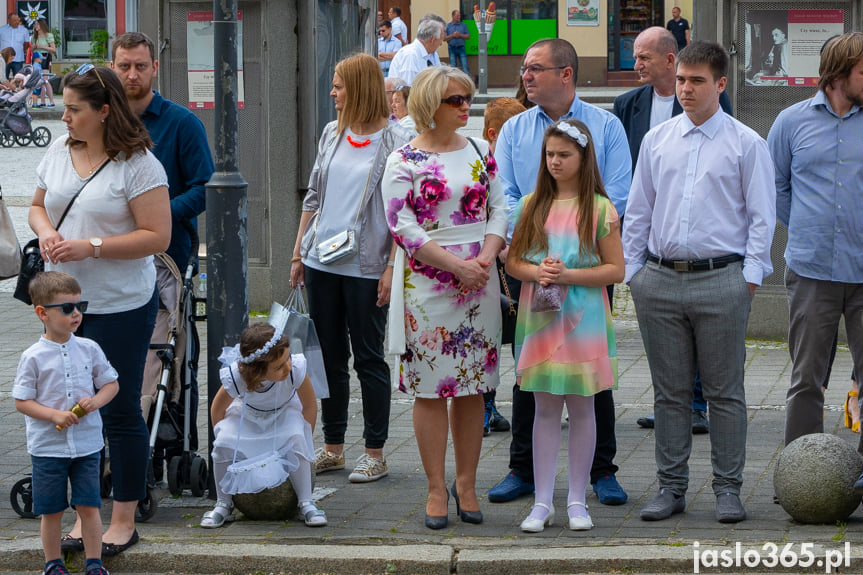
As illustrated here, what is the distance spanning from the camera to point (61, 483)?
16.8ft

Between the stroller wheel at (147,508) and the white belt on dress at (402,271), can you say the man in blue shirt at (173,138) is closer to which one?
the stroller wheel at (147,508)

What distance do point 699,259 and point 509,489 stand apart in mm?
1376

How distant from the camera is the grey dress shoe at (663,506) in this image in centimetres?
570

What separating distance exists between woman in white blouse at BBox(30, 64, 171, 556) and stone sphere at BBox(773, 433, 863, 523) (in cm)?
272

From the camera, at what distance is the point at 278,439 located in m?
5.78

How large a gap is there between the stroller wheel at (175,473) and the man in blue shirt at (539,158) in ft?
4.69

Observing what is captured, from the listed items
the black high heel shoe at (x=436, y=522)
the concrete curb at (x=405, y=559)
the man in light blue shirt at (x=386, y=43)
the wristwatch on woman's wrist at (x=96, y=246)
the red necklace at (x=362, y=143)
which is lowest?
the concrete curb at (x=405, y=559)

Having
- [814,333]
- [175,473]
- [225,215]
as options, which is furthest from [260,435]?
[814,333]

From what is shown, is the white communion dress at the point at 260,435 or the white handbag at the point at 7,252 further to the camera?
the white handbag at the point at 7,252

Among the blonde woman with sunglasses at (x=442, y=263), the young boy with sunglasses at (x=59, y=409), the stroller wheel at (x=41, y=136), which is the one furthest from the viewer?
the stroller wheel at (x=41, y=136)

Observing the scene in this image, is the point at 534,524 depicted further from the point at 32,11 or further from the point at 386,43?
A: the point at 32,11

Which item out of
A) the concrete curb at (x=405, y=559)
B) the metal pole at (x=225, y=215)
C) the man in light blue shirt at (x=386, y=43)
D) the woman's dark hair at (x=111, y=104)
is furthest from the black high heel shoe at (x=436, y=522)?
the man in light blue shirt at (x=386, y=43)

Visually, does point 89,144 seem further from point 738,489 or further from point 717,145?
point 738,489

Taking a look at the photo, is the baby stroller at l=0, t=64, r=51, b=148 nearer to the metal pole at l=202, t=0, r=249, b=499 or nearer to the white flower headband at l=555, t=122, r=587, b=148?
the metal pole at l=202, t=0, r=249, b=499
